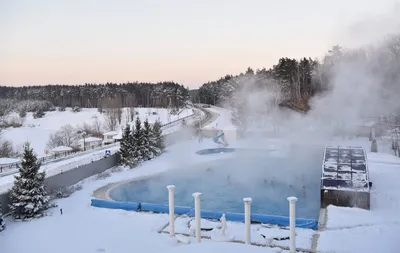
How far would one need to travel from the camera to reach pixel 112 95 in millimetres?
54438

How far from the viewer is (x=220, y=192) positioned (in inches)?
480

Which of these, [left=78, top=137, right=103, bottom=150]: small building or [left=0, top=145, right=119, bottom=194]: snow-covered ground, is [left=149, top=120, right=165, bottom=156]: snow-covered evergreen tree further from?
[left=78, top=137, right=103, bottom=150]: small building

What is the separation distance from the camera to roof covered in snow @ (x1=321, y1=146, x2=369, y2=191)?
31.2 feet

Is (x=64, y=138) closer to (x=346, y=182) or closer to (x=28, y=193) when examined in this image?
(x=28, y=193)

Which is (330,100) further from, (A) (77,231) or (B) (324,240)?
(A) (77,231)

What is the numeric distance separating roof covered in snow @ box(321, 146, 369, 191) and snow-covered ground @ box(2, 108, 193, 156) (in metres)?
23.0

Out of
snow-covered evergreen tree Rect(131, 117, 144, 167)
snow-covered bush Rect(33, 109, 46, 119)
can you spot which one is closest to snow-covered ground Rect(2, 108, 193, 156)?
snow-covered bush Rect(33, 109, 46, 119)

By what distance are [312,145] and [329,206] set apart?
9.97 meters

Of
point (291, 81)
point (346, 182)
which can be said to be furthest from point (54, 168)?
point (291, 81)

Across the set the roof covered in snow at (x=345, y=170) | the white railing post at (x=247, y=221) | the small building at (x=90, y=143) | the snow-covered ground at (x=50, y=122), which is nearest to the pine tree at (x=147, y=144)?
the small building at (x=90, y=143)

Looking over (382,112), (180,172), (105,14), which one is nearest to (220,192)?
(180,172)

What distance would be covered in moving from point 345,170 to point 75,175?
A: 886 centimetres

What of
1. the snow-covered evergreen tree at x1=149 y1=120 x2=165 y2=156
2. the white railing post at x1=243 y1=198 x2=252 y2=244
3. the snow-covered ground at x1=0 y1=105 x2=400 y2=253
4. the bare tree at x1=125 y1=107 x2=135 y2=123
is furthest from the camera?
the bare tree at x1=125 y1=107 x2=135 y2=123

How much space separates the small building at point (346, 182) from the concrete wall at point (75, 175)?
8064mm
